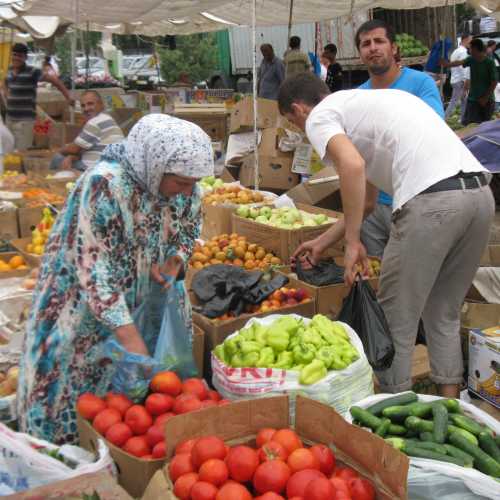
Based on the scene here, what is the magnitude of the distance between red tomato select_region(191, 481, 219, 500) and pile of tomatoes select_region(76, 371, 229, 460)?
1.00ft

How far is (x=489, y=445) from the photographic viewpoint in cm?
244

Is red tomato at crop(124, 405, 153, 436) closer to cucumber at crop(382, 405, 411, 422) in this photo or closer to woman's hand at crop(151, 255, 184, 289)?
woman's hand at crop(151, 255, 184, 289)

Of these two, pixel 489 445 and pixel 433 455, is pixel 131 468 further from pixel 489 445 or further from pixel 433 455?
pixel 489 445

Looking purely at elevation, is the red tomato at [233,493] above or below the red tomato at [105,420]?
below

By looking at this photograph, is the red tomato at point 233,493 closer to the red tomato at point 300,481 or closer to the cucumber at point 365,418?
the red tomato at point 300,481

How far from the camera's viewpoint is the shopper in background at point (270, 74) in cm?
1149

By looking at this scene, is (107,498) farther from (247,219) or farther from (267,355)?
(247,219)

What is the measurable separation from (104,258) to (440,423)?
138 centimetres

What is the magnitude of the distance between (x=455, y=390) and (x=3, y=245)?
3.99 metres

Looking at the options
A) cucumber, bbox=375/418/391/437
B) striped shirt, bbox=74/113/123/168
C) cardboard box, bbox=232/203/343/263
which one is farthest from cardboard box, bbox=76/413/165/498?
striped shirt, bbox=74/113/123/168

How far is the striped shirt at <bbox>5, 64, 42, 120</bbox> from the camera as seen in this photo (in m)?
10.5

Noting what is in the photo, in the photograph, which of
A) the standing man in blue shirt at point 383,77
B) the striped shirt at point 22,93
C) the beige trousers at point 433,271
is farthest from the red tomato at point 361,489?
the striped shirt at point 22,93

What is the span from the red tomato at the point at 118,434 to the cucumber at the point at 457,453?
114 cm

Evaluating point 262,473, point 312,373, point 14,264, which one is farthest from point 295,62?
point 262,473
